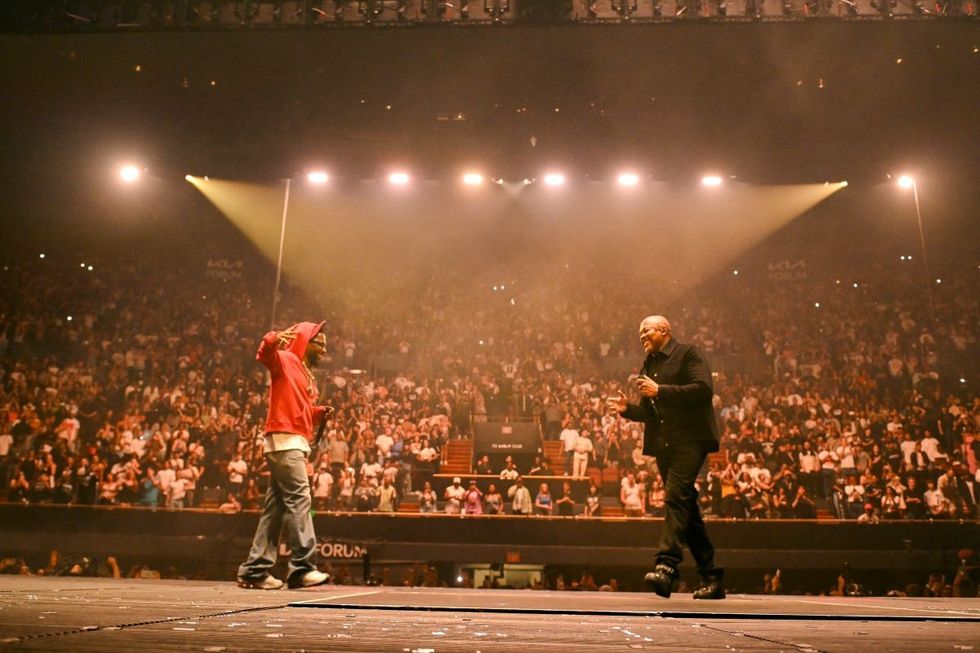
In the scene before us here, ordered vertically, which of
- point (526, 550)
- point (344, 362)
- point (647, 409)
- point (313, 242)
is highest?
point (313, 242)

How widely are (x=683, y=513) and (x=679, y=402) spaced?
620mm

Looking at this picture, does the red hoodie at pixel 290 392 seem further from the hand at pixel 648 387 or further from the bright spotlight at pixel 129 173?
the bright spotlight at pixel 129 173

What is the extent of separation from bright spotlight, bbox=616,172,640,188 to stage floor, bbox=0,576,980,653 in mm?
13688

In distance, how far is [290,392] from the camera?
12.5 ft

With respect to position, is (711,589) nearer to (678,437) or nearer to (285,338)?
(678,437)

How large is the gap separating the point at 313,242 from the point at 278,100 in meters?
7.93

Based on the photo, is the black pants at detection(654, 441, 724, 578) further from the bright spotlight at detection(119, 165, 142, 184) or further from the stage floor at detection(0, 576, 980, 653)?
the bright spotlight at detection(119, 165, 142, 184)

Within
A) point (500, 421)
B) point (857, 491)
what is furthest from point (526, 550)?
point (857, 491)

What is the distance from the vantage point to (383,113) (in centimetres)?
1309

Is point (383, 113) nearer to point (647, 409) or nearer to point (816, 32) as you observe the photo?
point (816, 32)

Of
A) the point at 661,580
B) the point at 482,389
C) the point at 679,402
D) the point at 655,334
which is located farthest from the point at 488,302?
the point at 661,580

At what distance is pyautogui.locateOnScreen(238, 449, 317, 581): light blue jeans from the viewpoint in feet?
12.0

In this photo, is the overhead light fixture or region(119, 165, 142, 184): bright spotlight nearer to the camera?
the overhead light fixture

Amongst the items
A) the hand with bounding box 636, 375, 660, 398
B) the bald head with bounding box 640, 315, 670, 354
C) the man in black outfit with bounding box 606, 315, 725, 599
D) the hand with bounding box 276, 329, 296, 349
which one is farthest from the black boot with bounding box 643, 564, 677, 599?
the hand with bounding box 276, 329, 296, 349
